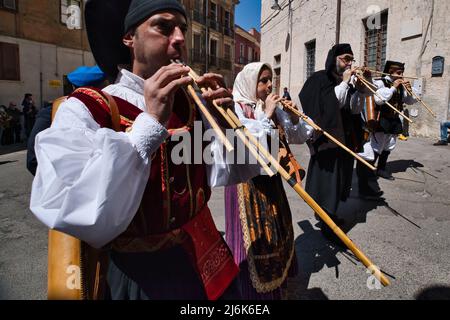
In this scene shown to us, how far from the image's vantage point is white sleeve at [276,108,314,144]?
111 inches

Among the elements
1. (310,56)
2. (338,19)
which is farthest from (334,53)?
(310,56)

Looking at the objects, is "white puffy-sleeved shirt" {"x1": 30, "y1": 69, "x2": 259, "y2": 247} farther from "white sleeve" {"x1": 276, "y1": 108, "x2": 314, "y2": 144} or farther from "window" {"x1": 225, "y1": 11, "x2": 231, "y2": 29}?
"window" {"x1": 225, "y1": 11, "x2": 231, "y2": 29}

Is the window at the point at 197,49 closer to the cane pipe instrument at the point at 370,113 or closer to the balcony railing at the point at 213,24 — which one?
the balcony railing at the point at 213,24

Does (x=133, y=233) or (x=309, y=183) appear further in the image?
(x=309, y=183)

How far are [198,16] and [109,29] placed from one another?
29334 mm

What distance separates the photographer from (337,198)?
3453 mm

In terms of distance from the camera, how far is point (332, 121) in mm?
3430

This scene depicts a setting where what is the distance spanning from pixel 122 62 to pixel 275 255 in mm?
1586

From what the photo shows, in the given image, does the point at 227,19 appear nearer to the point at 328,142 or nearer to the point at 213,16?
the point at 213,16

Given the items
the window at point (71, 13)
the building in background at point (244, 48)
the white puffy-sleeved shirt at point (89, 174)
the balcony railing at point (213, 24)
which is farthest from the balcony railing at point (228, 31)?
the white puffy-sleeved shirt at point (89, 174)

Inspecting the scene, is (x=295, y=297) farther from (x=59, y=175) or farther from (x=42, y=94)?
(x=42, y=94)

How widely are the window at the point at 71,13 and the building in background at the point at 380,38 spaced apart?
996 centimetres
